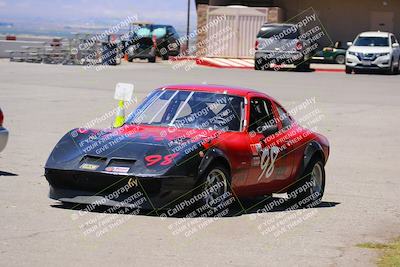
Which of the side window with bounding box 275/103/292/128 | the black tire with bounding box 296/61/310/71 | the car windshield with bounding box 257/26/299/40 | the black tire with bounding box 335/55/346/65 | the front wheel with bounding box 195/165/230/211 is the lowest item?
the black tire with bounding box 335/55/346/65

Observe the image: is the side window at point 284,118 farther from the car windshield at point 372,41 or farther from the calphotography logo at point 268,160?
the car windshield at point 372,41

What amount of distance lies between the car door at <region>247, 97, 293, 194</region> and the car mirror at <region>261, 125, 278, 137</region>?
1 centimetres

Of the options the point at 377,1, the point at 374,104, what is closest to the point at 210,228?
the point at 374,104

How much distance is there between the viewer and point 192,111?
10.6 meters

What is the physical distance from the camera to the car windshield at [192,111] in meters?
10.4

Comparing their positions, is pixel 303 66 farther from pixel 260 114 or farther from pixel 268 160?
pixel 268 160

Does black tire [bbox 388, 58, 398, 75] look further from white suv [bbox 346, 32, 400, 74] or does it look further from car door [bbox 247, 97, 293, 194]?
car door [bbox 247, 97, 293, 194]

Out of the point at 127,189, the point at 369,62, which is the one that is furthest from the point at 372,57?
the point at 127,189

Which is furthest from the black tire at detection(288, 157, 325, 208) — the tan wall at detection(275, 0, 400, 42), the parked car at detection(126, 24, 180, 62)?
the tan wall at detection(275, 0, 400, 42)

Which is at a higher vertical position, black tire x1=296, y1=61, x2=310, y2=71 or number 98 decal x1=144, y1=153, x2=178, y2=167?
number 98 decal x1=144, y1=153, x2=178, y2=167

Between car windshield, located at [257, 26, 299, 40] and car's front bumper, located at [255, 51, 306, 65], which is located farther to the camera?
car windshield, located at [257, 26, 299, 40]

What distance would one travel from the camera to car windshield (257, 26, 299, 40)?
128ft

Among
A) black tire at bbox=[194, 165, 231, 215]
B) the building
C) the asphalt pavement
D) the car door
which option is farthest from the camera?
the building

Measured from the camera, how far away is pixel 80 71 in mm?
36188
